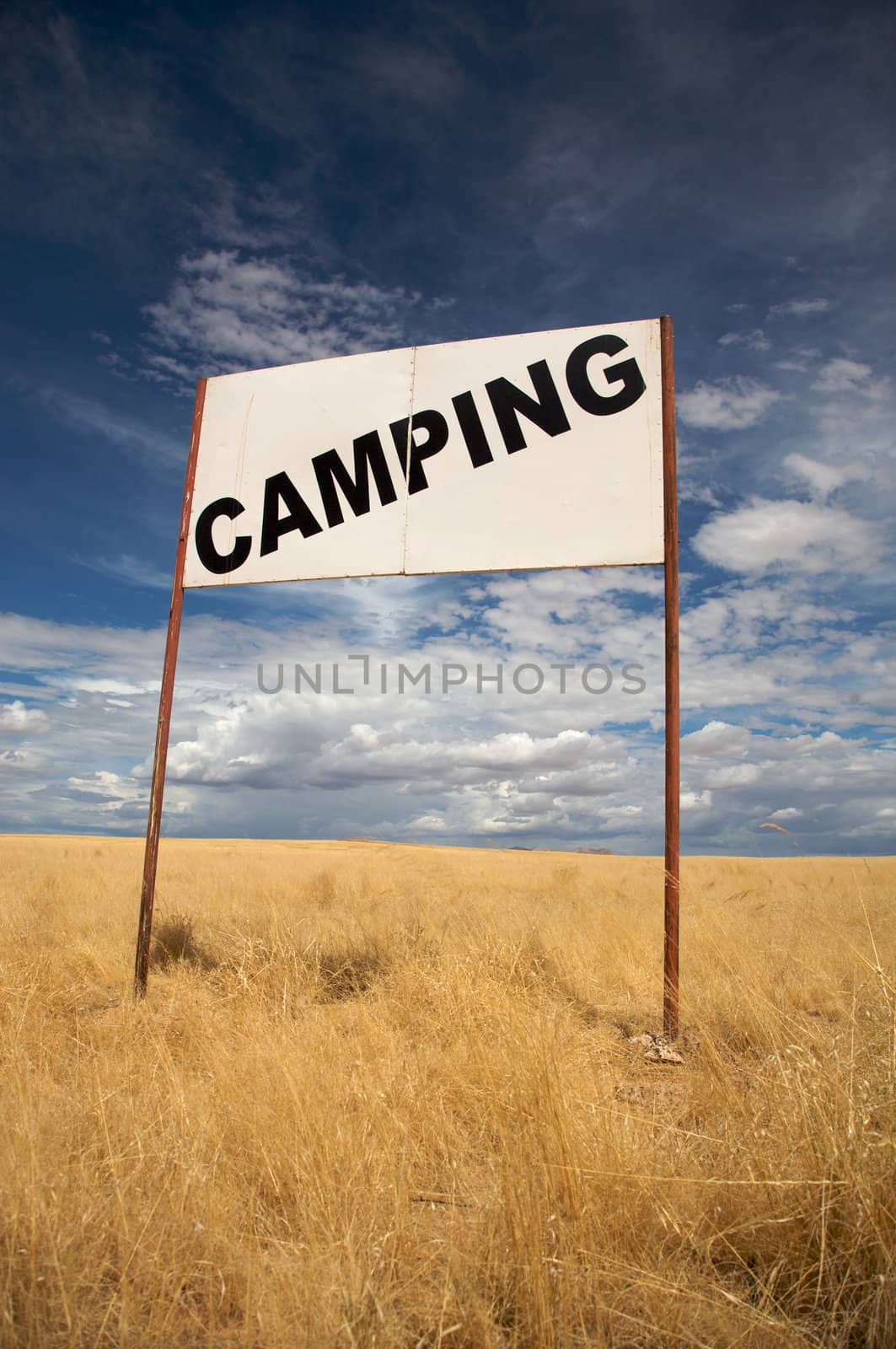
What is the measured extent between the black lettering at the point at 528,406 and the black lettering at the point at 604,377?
0.18 metres

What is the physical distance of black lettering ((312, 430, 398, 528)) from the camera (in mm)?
6328

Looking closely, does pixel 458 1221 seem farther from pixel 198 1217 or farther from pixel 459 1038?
pixel 459 1038

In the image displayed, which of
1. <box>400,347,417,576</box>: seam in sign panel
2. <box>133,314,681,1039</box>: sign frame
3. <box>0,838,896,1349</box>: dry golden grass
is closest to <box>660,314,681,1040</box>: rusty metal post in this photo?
<box>133,314,681,1039</box>: sign frame

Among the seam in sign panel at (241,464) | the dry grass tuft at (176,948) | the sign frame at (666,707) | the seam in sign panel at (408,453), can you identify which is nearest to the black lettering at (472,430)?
the seam in sign panel at (408,453)

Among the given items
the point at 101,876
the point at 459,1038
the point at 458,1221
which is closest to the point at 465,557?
the point at 459,1038

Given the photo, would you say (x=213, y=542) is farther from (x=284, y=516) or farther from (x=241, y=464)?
Answer: (x=241, y=464)

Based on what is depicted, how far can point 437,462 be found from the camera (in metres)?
6.21

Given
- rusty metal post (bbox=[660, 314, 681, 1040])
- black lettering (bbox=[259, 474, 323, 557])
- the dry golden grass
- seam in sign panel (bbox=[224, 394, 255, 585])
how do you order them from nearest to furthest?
the dry golden grass
rusty metal post (bbox=[660, 314, 681, 1040])
black lettering (bbox=[259, 474, 323, 557])
seam in sign panel (bbox=[224, 394, 255, 585])

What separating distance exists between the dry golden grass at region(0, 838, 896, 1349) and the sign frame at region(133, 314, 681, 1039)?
50 centimetres

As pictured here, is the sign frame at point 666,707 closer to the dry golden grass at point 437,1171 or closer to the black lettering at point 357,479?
the dry golden grass at point 437,1171

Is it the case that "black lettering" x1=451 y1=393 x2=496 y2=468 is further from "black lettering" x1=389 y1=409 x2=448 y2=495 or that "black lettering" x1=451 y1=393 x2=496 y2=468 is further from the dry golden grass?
the dry golden grass

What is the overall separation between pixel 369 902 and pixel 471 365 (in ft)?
24.8

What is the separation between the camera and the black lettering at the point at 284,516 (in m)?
6.46

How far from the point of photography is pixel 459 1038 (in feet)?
12.8
